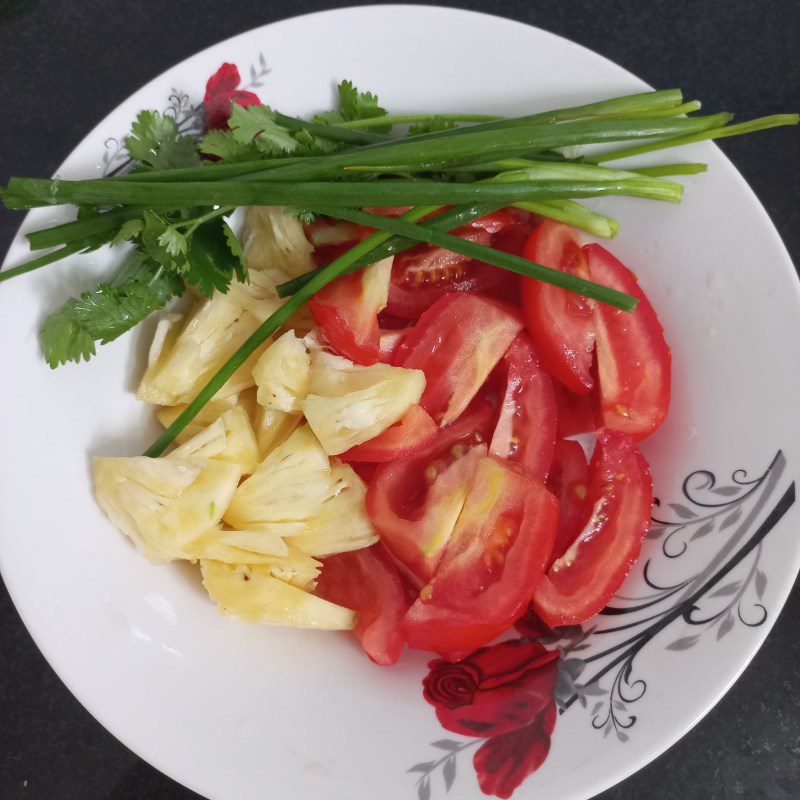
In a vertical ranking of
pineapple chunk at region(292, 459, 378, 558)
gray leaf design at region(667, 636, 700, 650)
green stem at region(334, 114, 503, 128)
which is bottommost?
gray leaf design at region(667, 636, 700, 650)

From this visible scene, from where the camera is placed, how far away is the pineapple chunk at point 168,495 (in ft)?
4.52

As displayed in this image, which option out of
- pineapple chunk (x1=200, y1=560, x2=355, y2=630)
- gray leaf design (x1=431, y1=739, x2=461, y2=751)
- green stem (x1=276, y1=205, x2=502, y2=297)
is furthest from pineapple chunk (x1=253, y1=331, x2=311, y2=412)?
gray leaf design (x1=431, y1=739, x2=461, y2=751)

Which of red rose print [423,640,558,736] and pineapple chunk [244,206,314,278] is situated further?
pineapple chunk [244,206,314,278]

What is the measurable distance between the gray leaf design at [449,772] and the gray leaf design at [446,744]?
19mm

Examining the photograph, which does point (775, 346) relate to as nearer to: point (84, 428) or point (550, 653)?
point (550, 653)

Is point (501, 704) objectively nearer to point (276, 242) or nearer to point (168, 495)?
point (168, 495)

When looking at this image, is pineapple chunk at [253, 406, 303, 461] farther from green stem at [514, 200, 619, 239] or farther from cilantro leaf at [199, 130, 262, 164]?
green stem at [514, 200, 619, 239]

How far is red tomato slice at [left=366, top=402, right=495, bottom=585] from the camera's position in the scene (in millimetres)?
1408

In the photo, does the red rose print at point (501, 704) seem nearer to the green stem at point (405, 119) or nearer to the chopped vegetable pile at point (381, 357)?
the chopped vegetable pile at point (381, 357)

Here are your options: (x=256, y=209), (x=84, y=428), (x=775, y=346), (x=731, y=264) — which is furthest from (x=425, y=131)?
(x=84, y=428)

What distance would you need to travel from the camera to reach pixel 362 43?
1531 millimetres

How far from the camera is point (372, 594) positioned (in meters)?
1.48

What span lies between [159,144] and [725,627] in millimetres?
1365

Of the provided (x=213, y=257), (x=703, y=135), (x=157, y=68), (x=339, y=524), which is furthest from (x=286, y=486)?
(x=157, y=68)
